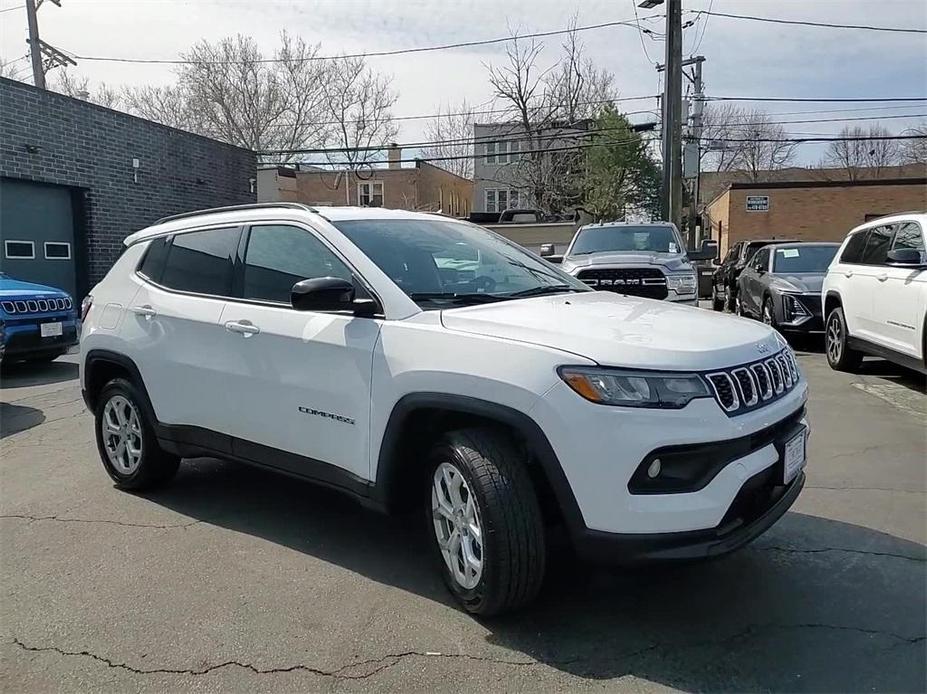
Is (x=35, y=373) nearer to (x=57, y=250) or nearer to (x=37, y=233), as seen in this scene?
(x=37, y=233)

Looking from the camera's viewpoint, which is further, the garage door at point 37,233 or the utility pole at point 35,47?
the utility pole at point 35,47

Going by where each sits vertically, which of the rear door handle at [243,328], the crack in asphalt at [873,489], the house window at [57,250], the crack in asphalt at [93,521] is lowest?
the crack in asphalt at [93,521]

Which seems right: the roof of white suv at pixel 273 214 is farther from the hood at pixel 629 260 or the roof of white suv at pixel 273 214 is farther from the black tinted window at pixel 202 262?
the hood at pixel 629 260

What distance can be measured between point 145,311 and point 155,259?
41 centimetres

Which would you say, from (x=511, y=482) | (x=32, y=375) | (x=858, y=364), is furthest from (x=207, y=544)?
(x=858, y=364)

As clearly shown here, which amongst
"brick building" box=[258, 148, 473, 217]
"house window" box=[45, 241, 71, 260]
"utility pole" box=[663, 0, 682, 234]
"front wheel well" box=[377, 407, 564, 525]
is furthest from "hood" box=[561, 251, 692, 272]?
"brick building" box=[258, 148, 473, 217]

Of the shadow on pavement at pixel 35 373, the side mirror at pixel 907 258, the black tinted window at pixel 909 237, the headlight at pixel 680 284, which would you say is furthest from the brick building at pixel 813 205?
the shadow on pavement at pixel 35 373

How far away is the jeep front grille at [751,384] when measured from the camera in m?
2.73

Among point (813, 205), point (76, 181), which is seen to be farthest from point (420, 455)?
point (813, 205)

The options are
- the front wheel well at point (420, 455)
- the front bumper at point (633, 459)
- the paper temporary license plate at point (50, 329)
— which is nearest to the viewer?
the front bumper at point (633, 459)

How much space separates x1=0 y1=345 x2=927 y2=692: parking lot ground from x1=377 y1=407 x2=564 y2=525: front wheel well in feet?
1.47

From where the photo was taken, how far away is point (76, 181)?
1491 cm

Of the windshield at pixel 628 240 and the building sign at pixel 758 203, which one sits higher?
the building sign at pixel 758 203

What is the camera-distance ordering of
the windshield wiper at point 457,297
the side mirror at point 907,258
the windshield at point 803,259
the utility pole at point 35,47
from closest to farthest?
1. the windshield wiper at point 457,297
2. the side mirror at point 907,258
3. the windshield at point 803,259
4. the utility pole at point 35,47
